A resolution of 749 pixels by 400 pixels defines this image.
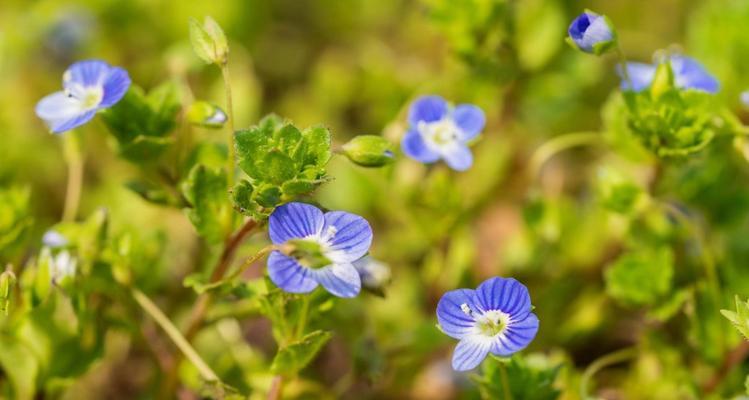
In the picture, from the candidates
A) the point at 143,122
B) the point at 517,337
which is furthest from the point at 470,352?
the point at 143,122

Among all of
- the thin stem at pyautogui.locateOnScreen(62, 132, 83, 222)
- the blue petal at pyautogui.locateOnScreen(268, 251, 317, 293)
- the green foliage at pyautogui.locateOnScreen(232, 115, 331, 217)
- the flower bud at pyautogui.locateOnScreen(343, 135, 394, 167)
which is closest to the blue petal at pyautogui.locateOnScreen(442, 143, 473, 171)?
the flower bud at pyautogui.locateOnScreen(343, 135, 394, 167)

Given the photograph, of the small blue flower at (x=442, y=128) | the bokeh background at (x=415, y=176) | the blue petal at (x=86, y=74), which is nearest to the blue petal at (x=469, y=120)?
the small blue flower at (x=442, y=128)

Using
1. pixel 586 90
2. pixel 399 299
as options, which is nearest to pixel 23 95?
pixel 399 299

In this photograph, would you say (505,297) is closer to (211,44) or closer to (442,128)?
(442,128)

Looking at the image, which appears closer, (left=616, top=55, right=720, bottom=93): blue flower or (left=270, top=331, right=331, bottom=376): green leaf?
(left=270, top=331, right=331, bottom=376): green leaf

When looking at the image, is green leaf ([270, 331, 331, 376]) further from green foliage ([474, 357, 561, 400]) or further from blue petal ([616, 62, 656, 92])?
blue petal ([616, 62, 656, 92])

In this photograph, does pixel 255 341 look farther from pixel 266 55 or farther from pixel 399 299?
pixel 266 55
